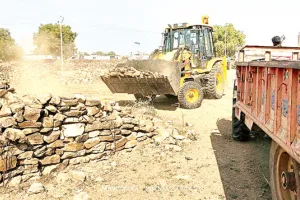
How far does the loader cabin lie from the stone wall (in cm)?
513

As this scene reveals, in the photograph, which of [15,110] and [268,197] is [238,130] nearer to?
[268,197]

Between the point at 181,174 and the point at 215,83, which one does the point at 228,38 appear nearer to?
the point at 215,83

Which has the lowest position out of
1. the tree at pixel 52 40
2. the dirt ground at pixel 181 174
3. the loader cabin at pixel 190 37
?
the dirt ground at pixel 181 174

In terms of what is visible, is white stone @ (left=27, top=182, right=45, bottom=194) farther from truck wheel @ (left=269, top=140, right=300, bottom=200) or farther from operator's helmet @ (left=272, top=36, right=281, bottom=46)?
operator's helmet @ (left=272, top=36, right=281, bottom=46)

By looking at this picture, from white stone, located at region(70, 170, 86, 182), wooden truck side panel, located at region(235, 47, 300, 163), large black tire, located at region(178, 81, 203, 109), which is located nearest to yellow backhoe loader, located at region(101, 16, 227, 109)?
large black tire, located at region(178, 81, 203, 109)

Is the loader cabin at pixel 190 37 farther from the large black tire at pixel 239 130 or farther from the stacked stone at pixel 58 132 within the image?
the stacked stone at pixel 58 132

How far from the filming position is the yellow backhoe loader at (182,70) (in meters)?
8.59

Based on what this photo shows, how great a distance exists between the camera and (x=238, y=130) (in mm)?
6211

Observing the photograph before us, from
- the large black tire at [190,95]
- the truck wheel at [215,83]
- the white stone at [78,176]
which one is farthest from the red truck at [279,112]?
the truck wheel at [215,83]

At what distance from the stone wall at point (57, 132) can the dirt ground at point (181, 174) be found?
23 centimetres

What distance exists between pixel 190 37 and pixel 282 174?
25.5 feet

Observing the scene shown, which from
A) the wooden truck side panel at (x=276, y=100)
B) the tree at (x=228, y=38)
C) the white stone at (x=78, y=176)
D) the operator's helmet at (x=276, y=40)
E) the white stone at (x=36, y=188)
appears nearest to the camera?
the wooden truck side panel at (x=276, y=100)

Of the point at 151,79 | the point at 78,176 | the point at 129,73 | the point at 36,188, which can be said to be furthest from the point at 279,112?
the point at 129,73

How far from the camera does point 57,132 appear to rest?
189 inches
